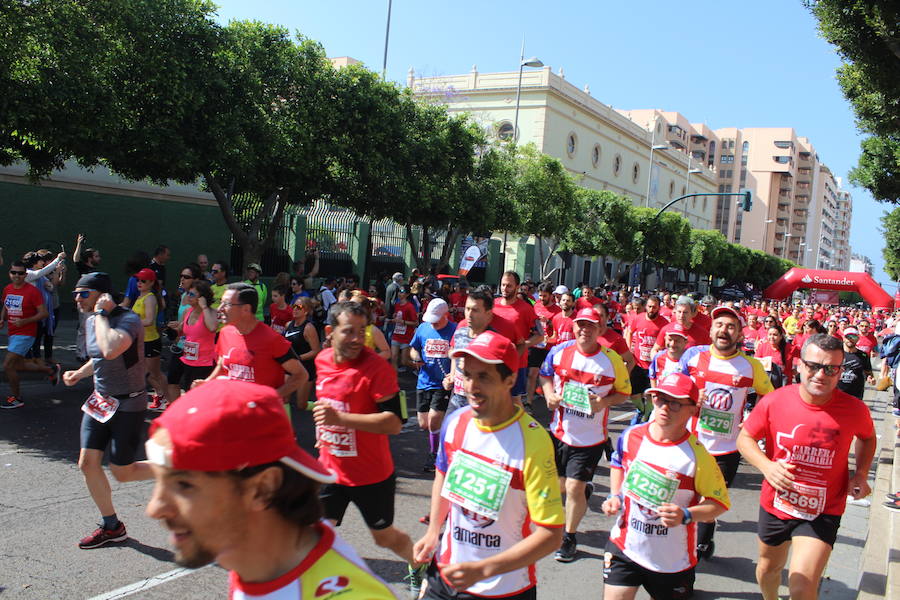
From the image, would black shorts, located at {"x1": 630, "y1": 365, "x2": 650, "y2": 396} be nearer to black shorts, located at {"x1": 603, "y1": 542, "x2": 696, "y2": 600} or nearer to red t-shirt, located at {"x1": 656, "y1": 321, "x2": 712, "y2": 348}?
red t-shirt, located at {"x1": 656, "y1": 321, "x2": 712, "y2": 348}

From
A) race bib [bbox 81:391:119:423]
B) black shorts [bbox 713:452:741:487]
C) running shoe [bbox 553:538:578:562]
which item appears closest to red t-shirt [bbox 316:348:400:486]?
race bib [bbox 81:391:119:423]

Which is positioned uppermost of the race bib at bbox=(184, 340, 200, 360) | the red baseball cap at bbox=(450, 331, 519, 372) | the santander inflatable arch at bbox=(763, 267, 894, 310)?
the santander inflatable arch at bbox=(763, 267, 894, 310)

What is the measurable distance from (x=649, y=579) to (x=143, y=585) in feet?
10.1

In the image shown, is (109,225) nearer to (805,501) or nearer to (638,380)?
(638,380)

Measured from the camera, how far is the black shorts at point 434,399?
720 centimetres

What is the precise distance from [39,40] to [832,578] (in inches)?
466

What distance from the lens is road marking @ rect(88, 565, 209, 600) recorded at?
4344 millimetres

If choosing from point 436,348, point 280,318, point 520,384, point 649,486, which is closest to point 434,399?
point 436,348

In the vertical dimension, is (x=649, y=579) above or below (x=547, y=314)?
below

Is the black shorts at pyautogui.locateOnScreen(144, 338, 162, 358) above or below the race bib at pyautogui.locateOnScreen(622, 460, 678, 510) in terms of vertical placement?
below

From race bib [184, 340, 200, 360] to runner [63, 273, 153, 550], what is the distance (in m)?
2.66

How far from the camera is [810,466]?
167 inches

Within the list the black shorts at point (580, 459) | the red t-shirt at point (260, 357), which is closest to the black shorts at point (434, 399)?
the black shorts at point (580, 459)

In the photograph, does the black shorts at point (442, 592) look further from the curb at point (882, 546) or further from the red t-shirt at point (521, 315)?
the red t-shirt at point (521, 315)
